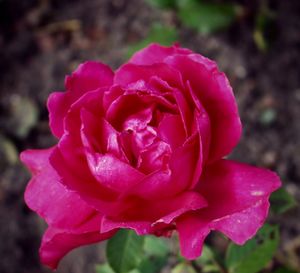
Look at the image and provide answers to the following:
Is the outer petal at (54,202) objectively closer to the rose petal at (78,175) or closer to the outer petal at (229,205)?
the rose petal at (78,175)

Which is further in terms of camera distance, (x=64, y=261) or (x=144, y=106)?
(x=64, y=261)

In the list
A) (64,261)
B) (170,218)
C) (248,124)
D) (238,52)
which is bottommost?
(64,261)

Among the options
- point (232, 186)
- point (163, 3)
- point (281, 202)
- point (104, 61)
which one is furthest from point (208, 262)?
point (104, 61)

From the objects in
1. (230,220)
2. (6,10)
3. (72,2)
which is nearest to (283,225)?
(230,220)

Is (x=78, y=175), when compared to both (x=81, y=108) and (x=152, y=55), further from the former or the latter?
(x=152, y=55)

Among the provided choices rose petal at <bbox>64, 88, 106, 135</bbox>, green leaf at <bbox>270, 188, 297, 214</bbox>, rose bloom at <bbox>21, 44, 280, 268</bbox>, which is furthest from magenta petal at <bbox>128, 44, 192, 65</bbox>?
green leaf at <bbox>270, 188, 297, 214</bbox>

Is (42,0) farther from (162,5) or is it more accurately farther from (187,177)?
(187,177)
